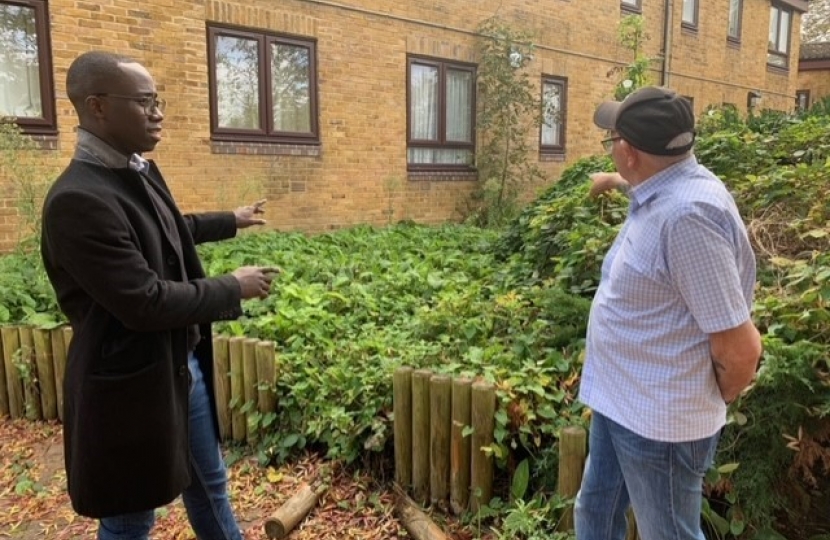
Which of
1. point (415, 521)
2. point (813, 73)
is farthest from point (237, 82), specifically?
point (813, 73)

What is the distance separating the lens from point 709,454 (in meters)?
1.96

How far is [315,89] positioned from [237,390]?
6569 millimetres

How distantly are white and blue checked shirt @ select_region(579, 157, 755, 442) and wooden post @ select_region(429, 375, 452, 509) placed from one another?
1.28m

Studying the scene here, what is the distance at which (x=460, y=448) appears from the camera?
3.19 meters

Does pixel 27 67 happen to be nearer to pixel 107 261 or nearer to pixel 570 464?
pixel 107 261

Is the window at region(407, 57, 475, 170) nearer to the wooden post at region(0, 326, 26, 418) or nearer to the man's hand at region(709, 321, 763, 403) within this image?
the wooden post at region(0, 326, 26, 418)

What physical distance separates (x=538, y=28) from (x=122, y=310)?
12.5 meters

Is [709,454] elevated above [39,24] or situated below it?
below

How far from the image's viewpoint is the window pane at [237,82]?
8.89 metres

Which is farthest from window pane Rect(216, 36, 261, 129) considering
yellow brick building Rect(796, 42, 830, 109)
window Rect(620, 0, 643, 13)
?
yellow brick building Rect(796, 42, 830, 109)

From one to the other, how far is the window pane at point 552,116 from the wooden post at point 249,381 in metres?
10.7

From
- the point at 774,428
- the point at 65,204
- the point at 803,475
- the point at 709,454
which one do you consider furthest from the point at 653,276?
the point at 65,204

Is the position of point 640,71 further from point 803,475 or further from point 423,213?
point 803,475

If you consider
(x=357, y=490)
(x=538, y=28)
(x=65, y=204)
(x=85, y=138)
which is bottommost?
(x=357, y=490)
